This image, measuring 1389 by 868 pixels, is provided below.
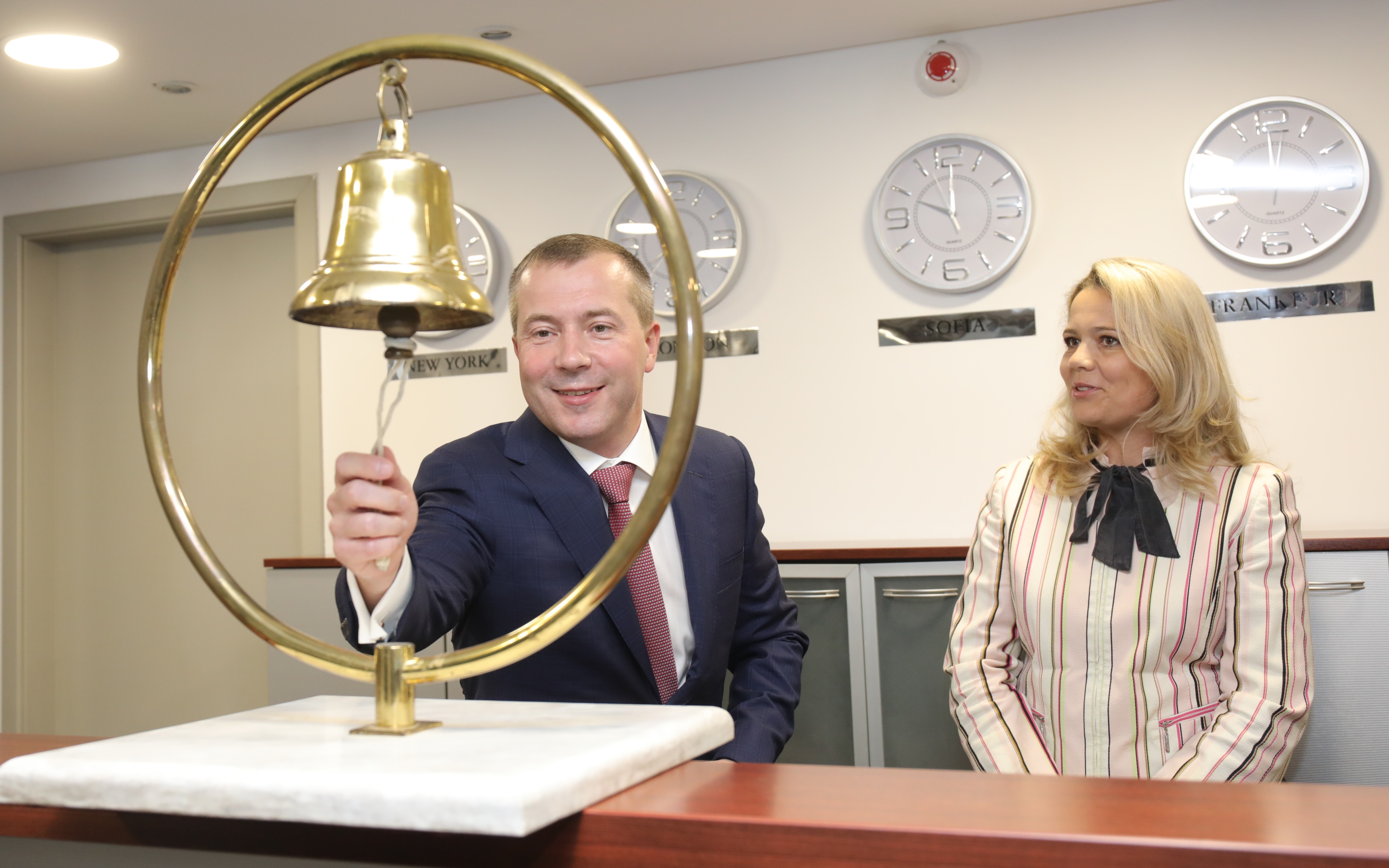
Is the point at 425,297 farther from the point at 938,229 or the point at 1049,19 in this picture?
the point at 1049,19

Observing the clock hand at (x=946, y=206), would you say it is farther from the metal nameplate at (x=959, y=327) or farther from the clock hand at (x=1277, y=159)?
the clock hand at (x=1277, y=159)

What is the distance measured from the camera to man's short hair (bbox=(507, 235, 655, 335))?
1.59 meters

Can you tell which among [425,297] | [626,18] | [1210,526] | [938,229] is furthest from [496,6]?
[425,297]

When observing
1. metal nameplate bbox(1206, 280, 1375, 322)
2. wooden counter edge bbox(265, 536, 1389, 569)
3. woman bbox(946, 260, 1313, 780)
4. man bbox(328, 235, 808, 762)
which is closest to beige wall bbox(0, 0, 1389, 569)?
metal nameplate bbox(1206, 280, 1375, 322)

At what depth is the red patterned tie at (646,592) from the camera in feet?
5.03

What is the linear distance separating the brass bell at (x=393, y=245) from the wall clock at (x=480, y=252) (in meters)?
3.05

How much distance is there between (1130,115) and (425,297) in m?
2.98

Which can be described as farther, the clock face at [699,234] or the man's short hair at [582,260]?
the clock face at [699,234]

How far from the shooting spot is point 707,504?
166 centimetres

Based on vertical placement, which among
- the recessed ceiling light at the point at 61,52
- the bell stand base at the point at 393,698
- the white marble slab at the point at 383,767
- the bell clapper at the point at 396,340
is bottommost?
the white marble slab at the point at 383,767

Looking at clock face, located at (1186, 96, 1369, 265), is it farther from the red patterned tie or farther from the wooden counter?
the wooden counter

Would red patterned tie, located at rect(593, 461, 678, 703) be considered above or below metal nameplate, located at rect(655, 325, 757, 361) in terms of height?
below

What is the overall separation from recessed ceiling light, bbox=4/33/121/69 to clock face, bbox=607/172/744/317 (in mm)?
1615

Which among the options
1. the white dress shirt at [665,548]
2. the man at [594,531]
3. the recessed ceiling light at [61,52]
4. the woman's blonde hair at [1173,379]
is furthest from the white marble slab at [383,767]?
the recessed ceiling light at [61,52]
